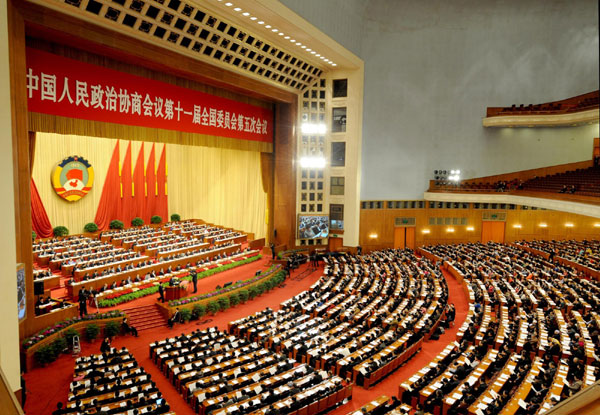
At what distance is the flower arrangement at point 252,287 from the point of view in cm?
1311

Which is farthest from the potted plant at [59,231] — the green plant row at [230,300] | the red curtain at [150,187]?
the green plant row at [230,300]

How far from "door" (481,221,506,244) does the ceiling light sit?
1113 cm

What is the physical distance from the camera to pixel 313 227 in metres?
21.5

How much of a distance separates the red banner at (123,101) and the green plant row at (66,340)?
645 cm

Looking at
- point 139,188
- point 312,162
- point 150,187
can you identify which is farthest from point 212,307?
point 150,187

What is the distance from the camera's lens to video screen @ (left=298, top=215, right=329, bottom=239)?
842 inches

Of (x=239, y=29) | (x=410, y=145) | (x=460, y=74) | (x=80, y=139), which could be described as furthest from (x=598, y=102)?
(x=80, y=139)

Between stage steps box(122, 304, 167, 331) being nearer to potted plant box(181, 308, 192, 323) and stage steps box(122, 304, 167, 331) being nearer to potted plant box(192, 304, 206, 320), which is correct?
potted plant box(181, 308, 192, 323)

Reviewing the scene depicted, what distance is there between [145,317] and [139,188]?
12.3m

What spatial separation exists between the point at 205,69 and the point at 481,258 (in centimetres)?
1492

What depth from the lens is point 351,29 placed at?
19641mm

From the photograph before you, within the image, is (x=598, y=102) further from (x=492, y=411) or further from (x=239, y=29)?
(x=492, y=411)

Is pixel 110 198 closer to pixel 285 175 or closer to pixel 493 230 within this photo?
pixel 285 175

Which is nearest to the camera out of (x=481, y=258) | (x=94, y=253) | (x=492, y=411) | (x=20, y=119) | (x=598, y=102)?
(x=492, y=411)
